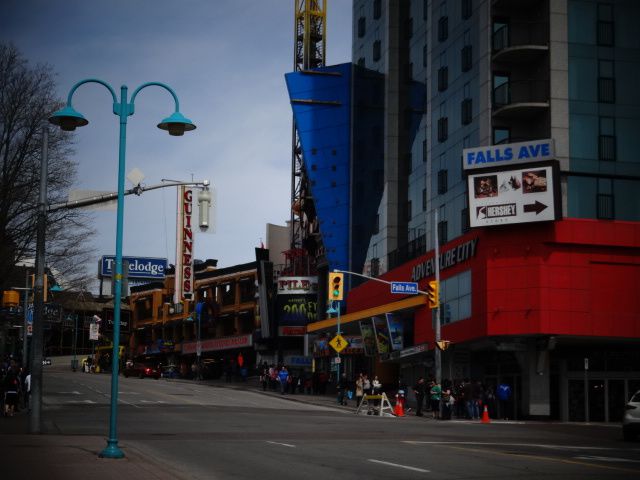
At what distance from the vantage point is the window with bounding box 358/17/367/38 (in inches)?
3258

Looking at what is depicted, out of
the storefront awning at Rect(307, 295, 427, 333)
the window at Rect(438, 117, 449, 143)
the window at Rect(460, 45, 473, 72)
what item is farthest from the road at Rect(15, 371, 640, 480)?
the window at Rect(438, 117, 449, 143)

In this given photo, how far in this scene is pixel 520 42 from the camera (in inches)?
2052

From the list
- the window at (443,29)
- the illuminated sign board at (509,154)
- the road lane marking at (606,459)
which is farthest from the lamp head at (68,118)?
the window at (443,29)

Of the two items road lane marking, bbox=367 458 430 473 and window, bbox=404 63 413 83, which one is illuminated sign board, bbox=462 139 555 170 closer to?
window, bbox=404 63 413 83

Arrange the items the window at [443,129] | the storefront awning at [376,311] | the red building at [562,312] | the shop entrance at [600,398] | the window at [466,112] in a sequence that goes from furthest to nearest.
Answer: the window at [443,129]
the storefront awning at [376,311]
the window at [466,112]
the shop entrance at [600,398]
the red building at [562,312]

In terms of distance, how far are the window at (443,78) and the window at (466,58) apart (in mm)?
3010

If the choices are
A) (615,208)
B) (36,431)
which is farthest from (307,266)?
(36,431)

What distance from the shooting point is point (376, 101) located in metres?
76.9

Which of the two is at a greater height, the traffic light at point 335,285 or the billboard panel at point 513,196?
the billboard panel at point 513,196

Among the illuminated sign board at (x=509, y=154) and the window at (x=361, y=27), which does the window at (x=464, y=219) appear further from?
the window at (x=361, y=27)

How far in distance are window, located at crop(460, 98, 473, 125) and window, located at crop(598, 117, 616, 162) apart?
8358 millimetres

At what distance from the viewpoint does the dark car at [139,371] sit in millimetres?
90875

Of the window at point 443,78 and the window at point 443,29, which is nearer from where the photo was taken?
the window at point 443,78

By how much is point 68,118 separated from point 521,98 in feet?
115
